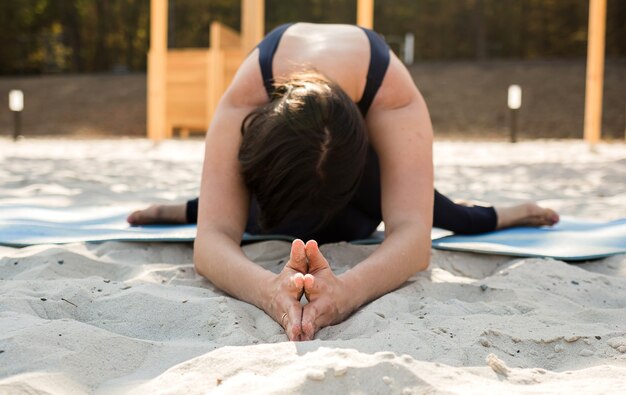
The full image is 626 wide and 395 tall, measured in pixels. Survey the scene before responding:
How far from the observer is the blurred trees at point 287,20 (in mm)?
15695

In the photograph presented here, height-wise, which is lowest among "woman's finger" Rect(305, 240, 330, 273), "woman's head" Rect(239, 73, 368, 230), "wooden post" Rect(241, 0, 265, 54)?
"woman's finger" Rect(305, 240, 330, 273)

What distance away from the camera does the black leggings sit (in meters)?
2.04

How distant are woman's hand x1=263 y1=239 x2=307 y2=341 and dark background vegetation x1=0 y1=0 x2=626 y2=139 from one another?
9.10 m

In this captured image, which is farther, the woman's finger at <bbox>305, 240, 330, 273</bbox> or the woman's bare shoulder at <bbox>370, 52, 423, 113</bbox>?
the woman's bare shoulder at <bbox>370, 52, 423, 113</bbox>

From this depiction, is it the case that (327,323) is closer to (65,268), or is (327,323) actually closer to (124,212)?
(65,268)

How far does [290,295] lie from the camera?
1.37 meters

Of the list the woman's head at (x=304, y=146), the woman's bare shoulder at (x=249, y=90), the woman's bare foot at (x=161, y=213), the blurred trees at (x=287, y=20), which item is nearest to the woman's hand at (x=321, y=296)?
the woman's head at (x=304, y=146)

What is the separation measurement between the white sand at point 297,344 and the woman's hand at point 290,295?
0.11 ft

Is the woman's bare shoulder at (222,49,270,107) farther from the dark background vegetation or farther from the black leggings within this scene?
the dark background vegetation

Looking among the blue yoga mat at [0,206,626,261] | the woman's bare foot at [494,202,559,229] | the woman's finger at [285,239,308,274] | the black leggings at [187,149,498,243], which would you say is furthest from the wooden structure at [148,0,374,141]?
the woman's finger at [285,239,308,274]

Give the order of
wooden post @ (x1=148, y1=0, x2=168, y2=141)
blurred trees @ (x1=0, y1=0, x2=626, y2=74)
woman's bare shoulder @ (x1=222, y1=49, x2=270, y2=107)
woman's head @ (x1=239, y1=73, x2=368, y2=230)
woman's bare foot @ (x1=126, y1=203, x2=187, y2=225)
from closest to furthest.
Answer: woman's head @ (x1=239, y1=73, x2=368, y2=230) → woman's bare shoulder @ (x1=222, y1=49, x2=270, y2=107) → woman's bare foot @ (x1=126, y1=203, x2=187, y2=225) → wooden post @ (x1=148, y1=0, x2=168, y2=141) → blurred trees @ (x1=0, y1=0, x2=626, y2=74)

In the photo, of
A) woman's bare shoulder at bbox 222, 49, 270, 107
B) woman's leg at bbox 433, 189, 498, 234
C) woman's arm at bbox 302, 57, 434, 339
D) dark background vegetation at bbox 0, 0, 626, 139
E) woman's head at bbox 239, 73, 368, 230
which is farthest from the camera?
dark background vegetation at bbox 0, 0, 626, 139

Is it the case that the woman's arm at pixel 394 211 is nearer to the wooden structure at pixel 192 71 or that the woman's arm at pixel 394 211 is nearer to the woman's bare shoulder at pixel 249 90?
the woman's bare shoulder at pixel 249 90

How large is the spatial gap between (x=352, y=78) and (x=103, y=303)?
0.85 m
